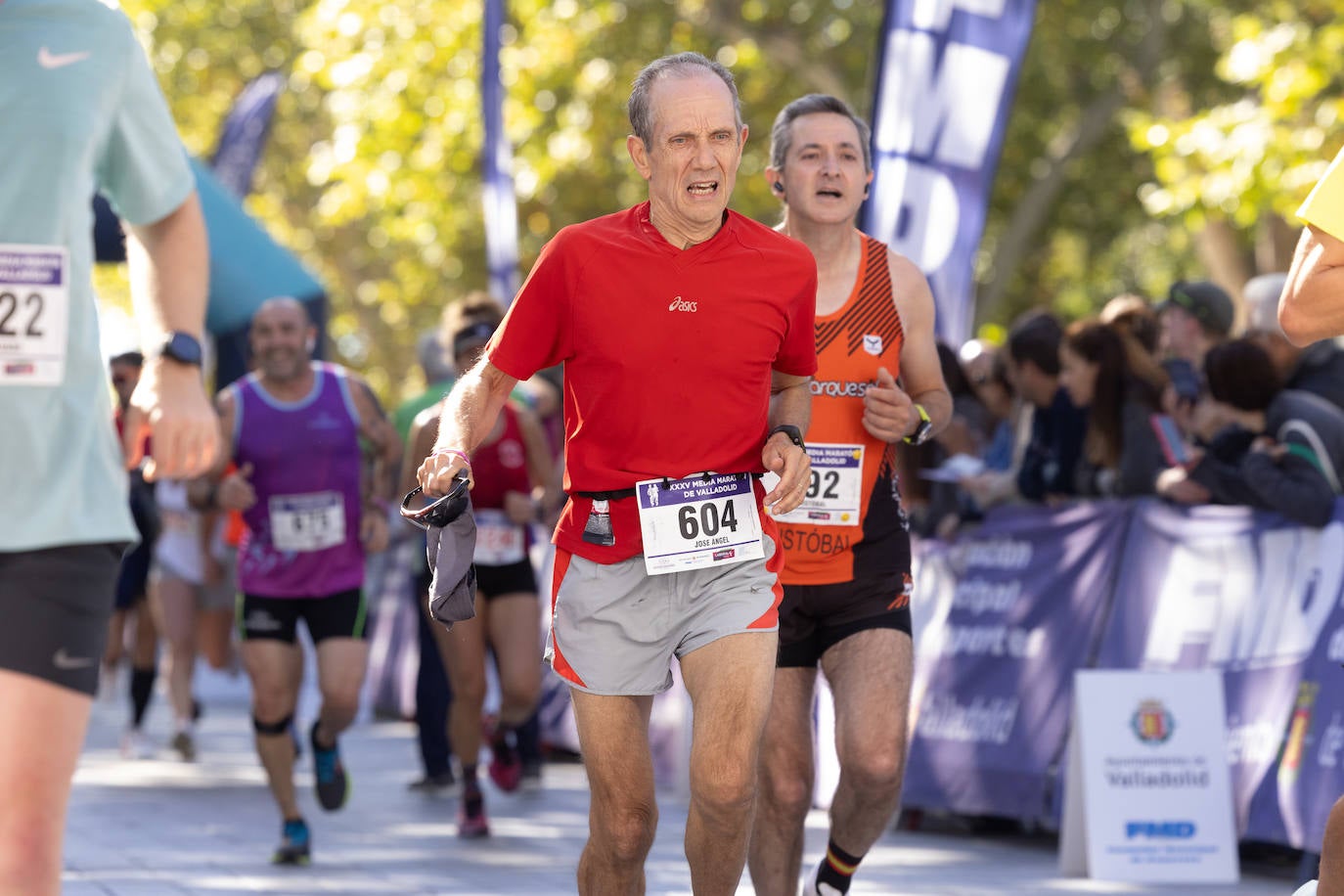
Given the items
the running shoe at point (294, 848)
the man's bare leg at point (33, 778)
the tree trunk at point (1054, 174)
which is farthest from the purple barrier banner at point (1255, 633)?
the tree trunk at point (1054, 174)

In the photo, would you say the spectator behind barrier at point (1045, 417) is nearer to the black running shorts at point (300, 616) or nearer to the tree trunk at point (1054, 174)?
the black running shorts at point (300, 616)

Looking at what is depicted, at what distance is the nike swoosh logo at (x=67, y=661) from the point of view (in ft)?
10.5

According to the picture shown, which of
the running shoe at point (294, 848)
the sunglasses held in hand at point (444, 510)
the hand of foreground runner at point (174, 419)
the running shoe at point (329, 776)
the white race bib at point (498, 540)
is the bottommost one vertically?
the running shoe at point (294, 848)

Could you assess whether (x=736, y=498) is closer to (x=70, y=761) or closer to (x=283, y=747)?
(x=70, y=761)

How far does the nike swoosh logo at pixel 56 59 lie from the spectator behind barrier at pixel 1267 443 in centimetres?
547

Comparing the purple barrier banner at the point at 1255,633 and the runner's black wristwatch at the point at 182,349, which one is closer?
the runner's black wristwatch at the point at 182,349

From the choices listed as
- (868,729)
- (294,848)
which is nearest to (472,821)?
(294,848)

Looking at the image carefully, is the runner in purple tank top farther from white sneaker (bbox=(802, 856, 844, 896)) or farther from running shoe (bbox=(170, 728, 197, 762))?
running shoe (bbox=(170, 728, 197, 762))

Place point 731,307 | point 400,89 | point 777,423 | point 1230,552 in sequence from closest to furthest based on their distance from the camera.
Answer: point 731,307 < point 777,423 < point 1230,552 < point 400,89

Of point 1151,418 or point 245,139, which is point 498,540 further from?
point 245,139

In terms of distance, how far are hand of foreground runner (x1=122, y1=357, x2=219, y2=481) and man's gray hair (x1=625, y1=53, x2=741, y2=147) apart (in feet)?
5.75

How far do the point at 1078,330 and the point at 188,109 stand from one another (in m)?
27.3

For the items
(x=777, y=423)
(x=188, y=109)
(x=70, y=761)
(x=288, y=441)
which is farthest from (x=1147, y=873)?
(x=188, y=109)

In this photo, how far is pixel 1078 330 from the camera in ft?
29.4
